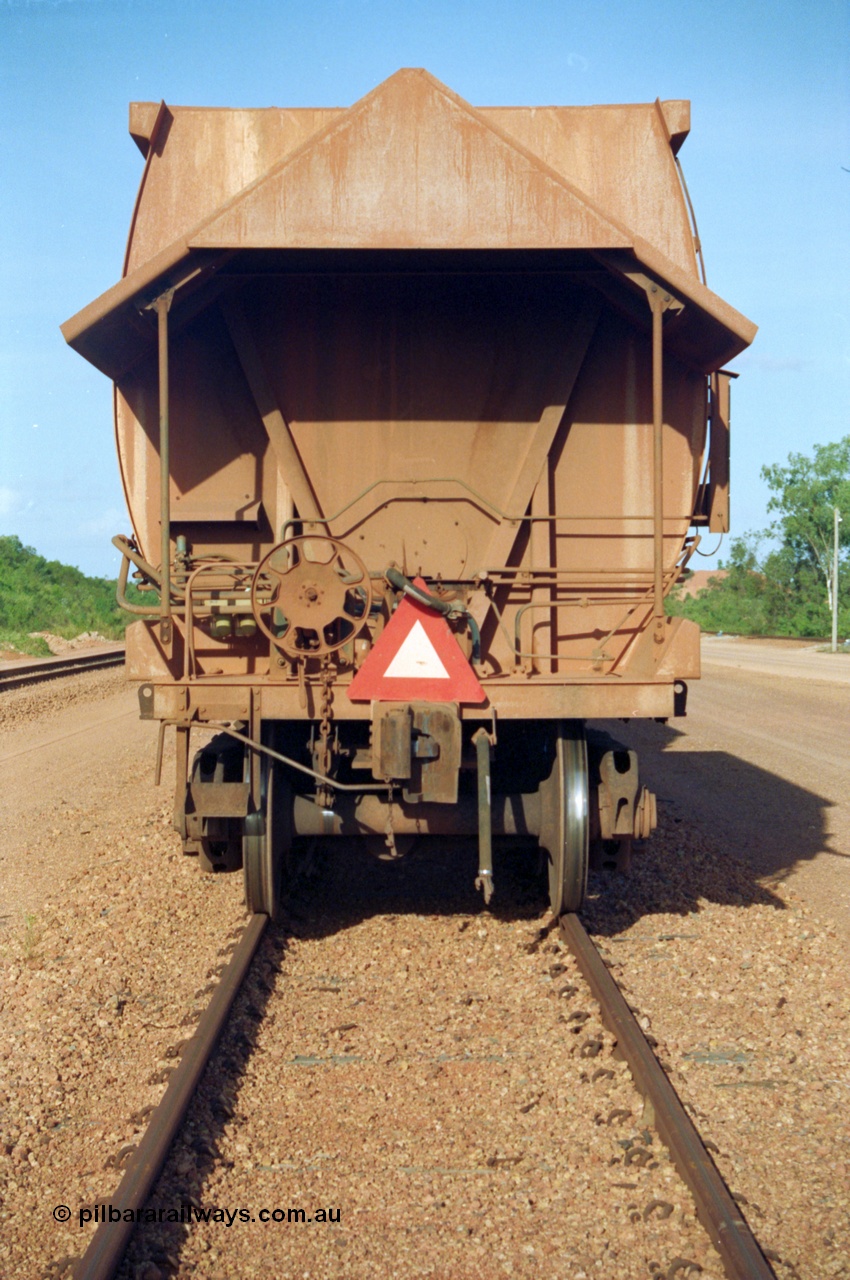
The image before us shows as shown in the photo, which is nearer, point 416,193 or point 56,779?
point 416,193

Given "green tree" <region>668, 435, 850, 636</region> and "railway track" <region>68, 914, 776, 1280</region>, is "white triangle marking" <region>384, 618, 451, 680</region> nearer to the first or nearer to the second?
→ "railway track" <region>68, 914, 776, 1280</region>

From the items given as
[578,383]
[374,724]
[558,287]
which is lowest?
[374,724]

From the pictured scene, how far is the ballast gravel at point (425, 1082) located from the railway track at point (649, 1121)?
0.06 metres

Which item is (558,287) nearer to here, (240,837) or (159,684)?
(159,684)

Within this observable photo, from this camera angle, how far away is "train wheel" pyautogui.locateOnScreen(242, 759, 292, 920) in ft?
18.9

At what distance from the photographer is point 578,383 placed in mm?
6238

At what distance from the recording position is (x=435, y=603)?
5484 millimetres

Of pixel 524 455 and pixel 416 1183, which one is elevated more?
pixel 524 455

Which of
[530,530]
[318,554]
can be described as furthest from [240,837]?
[530,530]

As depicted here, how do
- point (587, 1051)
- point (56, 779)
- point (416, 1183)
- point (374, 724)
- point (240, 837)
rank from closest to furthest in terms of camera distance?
1. point (416, 1183)
2. point (587, 1051)
3. point (374, 724)
4. point (240, 837)
5. point (56, 779)

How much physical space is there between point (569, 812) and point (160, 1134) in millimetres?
2780

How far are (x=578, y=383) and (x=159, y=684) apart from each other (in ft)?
9.00

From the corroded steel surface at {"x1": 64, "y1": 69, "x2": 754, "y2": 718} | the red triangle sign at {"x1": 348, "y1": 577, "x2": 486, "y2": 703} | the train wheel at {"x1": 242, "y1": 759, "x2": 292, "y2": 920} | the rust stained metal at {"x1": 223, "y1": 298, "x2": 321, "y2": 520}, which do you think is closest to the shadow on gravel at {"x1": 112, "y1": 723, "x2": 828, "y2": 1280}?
the train wheel at {"x1": 242, "y1": 759, "x2": 292, "y2": 920}

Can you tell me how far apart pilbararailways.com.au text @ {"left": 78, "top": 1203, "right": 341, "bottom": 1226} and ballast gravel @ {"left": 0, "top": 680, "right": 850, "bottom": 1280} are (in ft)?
0.04
